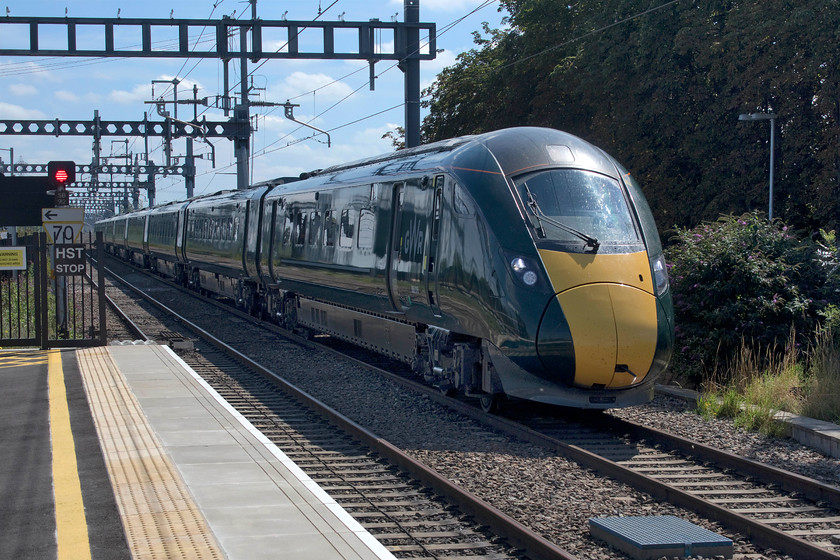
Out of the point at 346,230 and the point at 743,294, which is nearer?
the point at 743,294

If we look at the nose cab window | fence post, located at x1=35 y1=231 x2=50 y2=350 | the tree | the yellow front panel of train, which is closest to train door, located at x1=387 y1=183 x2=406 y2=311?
the nose cab window

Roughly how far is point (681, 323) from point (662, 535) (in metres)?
7.98

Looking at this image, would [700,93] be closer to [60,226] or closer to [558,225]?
[60,226]

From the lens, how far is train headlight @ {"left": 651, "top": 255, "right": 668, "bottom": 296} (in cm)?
1007

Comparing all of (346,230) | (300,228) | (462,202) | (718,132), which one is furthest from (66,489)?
(718,132)

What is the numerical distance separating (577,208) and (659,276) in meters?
1.15

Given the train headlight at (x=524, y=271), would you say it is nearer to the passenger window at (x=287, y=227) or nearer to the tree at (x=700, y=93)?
the passenger window at (x=287, y=227)

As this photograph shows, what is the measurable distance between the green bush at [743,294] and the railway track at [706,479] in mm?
3153

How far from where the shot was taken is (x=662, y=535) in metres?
6.26

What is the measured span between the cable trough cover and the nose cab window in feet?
12.6

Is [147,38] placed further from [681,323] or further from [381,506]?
[381,506]

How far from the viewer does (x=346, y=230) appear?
15234mm

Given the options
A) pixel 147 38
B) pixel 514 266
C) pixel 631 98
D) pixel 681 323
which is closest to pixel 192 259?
pixel 147 38

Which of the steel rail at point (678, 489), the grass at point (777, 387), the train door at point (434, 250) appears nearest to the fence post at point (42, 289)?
the train door at point (434, 250)
